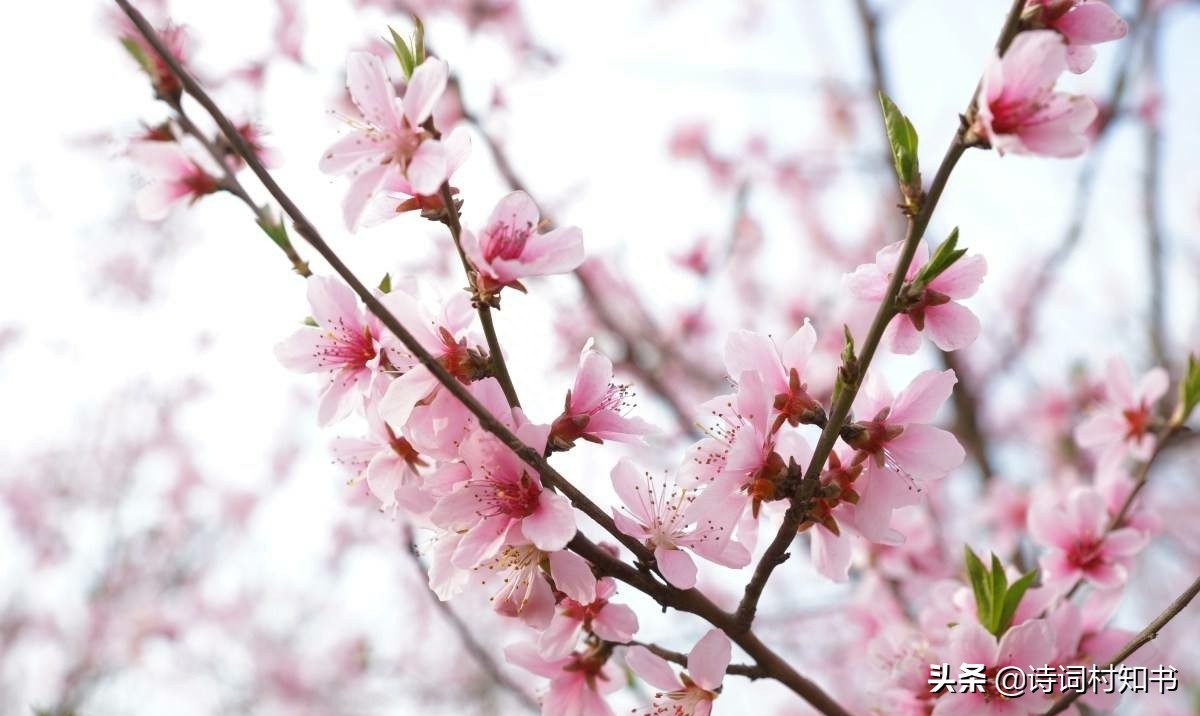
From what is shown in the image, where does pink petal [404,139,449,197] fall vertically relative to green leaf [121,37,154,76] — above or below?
below

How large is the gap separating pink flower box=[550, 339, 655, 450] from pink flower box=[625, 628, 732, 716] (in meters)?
0.35

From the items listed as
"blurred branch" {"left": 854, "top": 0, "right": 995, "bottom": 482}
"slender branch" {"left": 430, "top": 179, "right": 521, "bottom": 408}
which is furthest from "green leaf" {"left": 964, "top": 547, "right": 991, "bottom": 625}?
"blurred branch" {"left": 854, "top": 0, "right": 995, "bottom": 482}

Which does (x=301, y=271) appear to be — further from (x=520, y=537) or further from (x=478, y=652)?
(x=478, y=652)

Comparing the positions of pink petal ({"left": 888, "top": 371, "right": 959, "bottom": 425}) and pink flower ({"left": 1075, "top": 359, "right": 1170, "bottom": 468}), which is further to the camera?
pink flower ({"left": 1075, "top": 359, "right": 1170, "bottom": 468})

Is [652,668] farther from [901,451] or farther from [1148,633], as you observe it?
[1148,633]

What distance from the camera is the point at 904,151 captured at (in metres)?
1.22

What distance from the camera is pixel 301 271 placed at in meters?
1.44

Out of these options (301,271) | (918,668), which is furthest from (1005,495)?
(301,271)

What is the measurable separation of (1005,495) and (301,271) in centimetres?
286

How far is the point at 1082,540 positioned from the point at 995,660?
2.24 ft

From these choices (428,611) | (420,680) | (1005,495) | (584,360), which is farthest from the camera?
(428,611)

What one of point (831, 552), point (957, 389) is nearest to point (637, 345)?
point (957, 389)

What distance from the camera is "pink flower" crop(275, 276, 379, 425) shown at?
1453 millimetres

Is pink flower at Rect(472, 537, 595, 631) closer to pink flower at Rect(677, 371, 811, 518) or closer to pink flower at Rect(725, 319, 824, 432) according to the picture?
pink flower at Rect(677, 371, 811, 518)
